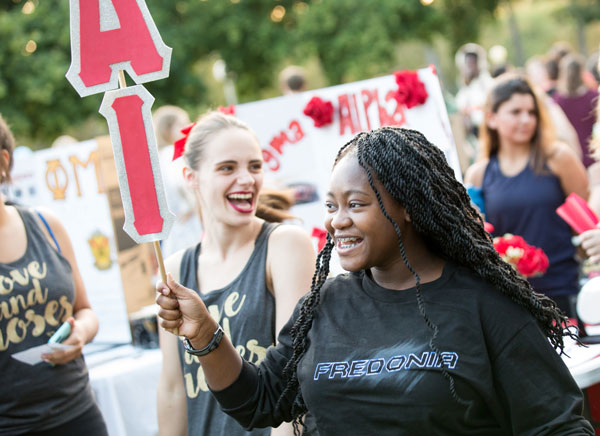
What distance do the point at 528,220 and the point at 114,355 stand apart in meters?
2.51

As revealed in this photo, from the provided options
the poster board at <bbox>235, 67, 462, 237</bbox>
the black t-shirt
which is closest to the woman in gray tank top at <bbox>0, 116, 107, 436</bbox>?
the poster board at <bbox>235, 67, 462, 237</bbox>

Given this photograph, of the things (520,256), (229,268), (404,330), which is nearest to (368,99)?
(520,256)

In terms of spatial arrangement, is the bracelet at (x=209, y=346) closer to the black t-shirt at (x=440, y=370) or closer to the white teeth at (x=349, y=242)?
the black t-shirt at (x=440, y=370)

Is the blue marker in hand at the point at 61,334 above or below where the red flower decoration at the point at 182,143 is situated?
below

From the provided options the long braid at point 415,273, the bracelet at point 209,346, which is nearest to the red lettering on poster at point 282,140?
the long braid at point 415,273

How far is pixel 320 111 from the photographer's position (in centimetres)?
387

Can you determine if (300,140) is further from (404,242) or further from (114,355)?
(404,242)

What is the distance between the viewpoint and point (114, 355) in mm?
4344

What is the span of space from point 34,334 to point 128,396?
50.1 inches

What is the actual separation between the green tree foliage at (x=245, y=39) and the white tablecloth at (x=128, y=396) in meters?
12.1

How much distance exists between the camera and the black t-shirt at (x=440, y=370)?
161cm

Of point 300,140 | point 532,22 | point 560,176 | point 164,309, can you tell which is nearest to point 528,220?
point 560,176

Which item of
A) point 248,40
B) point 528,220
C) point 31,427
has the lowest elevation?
point 31,427

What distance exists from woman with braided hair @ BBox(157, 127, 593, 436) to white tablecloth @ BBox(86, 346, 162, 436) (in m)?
2.15
